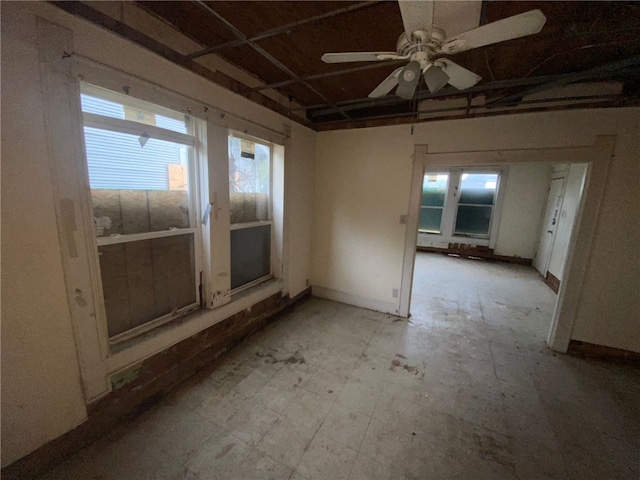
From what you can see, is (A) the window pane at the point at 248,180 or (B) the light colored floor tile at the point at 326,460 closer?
(B) the light colored floor tile at the point at 326,460

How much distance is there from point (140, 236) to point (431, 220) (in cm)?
656

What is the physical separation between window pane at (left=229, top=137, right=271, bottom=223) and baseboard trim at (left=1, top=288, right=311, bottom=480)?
1.01m

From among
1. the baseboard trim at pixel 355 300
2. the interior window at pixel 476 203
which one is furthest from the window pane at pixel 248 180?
the interior window at pixel 476 203

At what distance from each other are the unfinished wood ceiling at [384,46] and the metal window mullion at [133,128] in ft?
1.48

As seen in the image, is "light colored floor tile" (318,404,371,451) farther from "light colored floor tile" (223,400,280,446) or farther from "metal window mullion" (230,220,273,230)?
"metal window mullion" (230,220,273,230)

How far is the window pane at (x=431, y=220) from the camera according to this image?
645 centimetres

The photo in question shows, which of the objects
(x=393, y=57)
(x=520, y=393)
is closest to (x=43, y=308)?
(x=393, y=57)

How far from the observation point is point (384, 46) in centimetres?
171

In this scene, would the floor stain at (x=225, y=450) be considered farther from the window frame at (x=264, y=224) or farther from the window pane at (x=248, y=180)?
the window pane at (x=248, y=180)

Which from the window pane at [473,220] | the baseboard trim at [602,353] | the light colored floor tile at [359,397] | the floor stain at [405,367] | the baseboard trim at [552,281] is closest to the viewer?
the light colored floor tile at [359,397]

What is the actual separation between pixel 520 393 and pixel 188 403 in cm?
254

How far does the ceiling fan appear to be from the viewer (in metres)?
0.96

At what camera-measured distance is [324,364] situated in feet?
7.11

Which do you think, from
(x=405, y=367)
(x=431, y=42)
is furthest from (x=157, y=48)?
(x=405, y=367)
